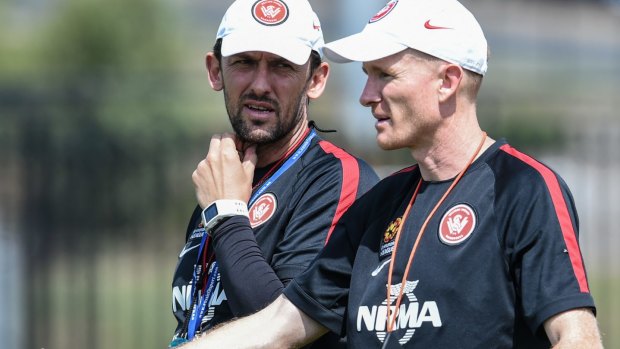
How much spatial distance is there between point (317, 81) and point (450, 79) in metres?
0.89

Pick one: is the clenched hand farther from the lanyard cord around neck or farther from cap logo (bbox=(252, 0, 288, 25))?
the lanyard cord around neck

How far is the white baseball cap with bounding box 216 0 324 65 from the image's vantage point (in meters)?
4.49

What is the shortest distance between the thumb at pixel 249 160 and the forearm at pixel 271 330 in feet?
2.01

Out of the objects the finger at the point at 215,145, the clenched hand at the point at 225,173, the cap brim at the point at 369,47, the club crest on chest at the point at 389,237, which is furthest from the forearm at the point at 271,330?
the cap brim at the point at 369,47

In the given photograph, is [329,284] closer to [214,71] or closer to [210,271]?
[210,271]

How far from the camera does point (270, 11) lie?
4.61m

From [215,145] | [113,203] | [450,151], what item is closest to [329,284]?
[450,151]

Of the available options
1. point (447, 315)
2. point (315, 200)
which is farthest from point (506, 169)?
point (315, 200)

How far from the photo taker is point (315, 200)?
14.4ft

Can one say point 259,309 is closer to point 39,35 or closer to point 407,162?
point 407,162

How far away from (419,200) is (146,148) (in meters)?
6.91

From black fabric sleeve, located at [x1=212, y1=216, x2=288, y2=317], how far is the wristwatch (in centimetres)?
10

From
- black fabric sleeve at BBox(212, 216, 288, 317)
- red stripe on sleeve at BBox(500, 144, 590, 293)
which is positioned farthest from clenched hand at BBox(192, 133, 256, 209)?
red stripe on sleeve at BBox(500, 144, 590, 293)

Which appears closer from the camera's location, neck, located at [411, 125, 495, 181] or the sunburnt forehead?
neck, located at [411, 125, 495, 181]
